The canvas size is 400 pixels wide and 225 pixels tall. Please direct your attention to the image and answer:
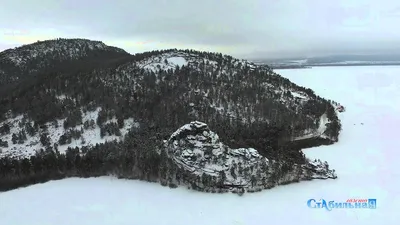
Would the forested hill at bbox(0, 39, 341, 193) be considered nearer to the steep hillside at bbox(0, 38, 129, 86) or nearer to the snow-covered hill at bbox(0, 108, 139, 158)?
the snow-covered hill at bbox(0, 108, 139, 158)

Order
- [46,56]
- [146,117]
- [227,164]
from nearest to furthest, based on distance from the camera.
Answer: [227,164] < [146,117] < [46,56]

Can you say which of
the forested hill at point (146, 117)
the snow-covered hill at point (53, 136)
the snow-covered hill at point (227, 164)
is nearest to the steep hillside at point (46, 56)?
the forested hill at point (146, 117)

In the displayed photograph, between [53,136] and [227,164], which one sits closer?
[227,164]

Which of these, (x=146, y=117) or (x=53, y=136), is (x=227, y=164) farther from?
(x=53, y=136)

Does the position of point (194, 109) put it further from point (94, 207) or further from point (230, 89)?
point (94, 207)

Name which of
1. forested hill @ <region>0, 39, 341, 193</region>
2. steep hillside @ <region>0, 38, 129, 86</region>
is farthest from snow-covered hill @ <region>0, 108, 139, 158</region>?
steep hillside @ <region>0, 38, 129, 86</region>

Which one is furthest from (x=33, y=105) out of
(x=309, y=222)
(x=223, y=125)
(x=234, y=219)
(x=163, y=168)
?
(x=309, y=222)

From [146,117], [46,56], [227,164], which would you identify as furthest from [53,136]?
[46,56]

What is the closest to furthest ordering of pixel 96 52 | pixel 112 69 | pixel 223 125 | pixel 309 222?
pixel 309 222, pixel 223 125, pixel 112 69, pixel 96 52
